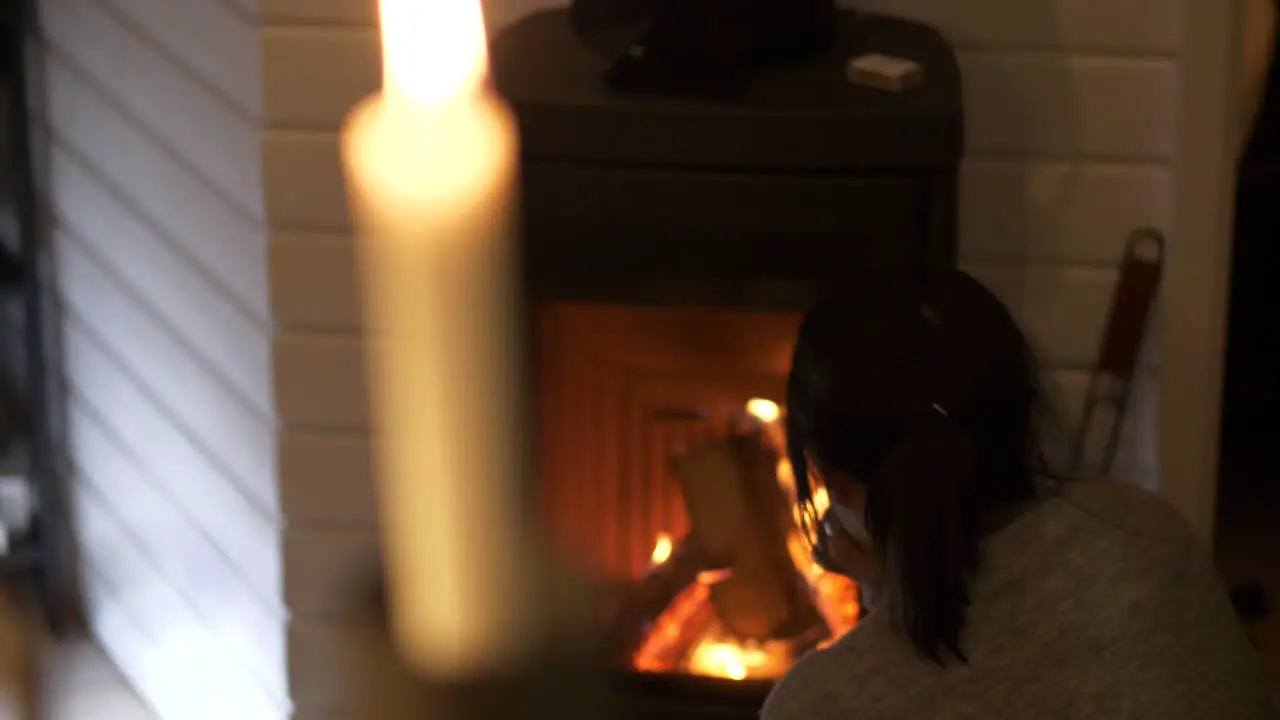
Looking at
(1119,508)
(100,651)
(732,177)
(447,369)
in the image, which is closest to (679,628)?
(447,369)

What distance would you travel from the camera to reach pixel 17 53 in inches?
90.0

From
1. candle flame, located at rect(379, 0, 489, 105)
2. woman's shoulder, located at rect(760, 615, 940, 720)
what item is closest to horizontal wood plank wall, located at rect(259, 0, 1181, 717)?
candle flame, located at rect(379, 0, 489, 105)

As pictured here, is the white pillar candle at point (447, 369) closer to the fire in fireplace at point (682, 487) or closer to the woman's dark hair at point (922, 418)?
the fire in fireplace at point (682, 487)

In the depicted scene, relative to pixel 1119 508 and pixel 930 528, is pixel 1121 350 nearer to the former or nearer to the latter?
pixel 1119 508

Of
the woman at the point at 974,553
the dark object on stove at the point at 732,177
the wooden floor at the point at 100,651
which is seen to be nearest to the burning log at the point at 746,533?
the dark object on stove at the point at 732,177

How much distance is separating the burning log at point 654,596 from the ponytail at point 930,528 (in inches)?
20.4

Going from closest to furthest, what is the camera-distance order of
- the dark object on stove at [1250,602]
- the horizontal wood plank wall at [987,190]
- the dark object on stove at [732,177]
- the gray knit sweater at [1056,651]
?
the gray knit sweater at [1056,651] < the dark object on stove at [732,177] < the horizontal wood plank wall at [987,190] < the dark object on stove at [1250,602]

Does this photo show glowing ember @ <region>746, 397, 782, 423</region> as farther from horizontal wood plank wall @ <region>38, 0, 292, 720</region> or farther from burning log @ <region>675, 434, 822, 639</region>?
horizontal wood plank wall @ <region>38, 0, 292, 720</region>

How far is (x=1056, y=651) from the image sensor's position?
115cm

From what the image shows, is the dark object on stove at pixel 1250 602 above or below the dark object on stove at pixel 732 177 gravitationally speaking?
below

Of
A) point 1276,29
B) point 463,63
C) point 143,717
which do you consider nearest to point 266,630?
point 143,717

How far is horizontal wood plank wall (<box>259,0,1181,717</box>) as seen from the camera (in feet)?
5.31

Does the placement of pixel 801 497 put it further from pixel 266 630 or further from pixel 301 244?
pixel 266 630

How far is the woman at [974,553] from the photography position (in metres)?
1.15
